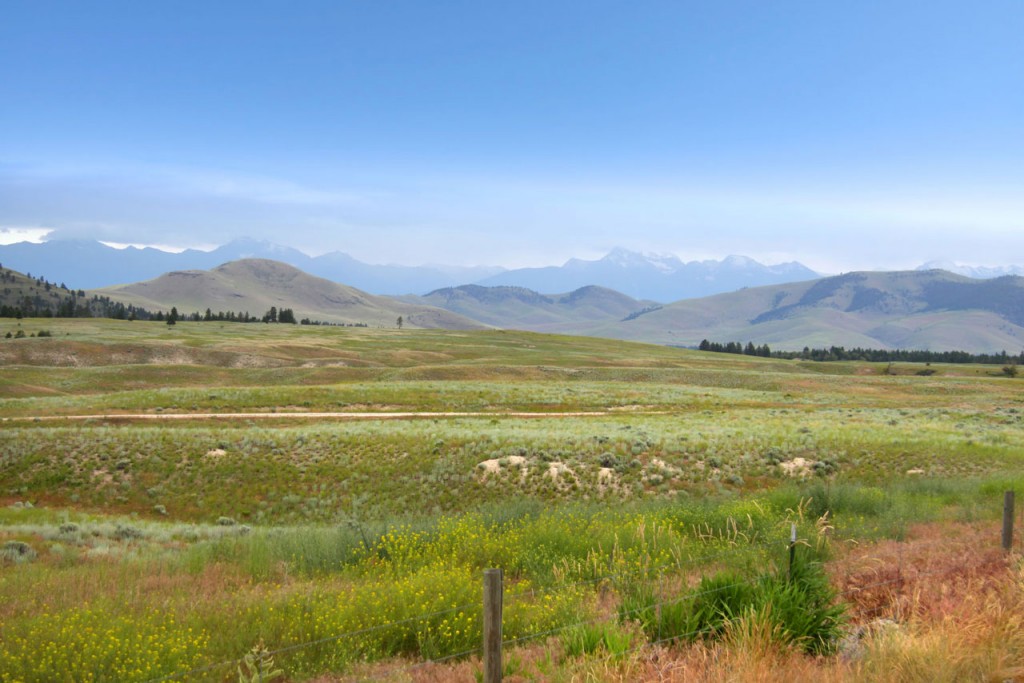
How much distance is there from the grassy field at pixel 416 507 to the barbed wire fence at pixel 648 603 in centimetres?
12

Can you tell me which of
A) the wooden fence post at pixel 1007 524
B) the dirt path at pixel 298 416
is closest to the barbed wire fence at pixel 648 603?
the wooden fence post at pixel 1007 524

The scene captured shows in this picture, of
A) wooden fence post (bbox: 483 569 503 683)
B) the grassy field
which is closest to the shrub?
the grassy field

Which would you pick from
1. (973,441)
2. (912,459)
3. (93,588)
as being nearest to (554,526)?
(93,588)

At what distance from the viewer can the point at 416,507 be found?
2397cm

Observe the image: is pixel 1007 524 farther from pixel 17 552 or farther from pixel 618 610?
pixel 17 552

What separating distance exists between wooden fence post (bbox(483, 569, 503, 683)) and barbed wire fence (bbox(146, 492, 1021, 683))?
10 mm

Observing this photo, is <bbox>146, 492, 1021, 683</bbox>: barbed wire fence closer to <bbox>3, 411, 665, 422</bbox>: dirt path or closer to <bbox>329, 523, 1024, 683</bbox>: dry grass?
<bbox>329, 523, 1024, 683</bbox>: dry grass

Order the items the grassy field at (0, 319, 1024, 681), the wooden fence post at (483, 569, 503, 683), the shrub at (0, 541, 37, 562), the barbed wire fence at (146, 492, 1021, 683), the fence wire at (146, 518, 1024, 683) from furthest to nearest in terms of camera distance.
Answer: the shrub at (0, 541, 37, 562)
the grassy field at (0, 319, 1024, 681)
the fence wire at (146, 518, 1024, 683)
the barbed wire fence at (146, 492, 1021, 683)
the wooden fence post at (483, 569, 503, 683)

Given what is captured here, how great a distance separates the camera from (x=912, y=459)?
→ 27797mm

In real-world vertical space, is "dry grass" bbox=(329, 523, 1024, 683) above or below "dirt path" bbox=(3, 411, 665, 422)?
above

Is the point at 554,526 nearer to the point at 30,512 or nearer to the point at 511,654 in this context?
the point at 511,654

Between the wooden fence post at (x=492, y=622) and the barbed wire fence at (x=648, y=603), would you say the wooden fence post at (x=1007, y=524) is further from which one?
the wooden fence post at (x=492, y=622)

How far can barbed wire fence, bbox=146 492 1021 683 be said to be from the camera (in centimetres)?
704

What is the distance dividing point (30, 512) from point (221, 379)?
5203 cm
